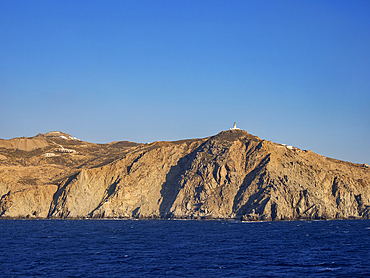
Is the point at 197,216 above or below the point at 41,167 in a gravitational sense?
below

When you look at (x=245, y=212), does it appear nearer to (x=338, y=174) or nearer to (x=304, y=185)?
(x=304, y=185)

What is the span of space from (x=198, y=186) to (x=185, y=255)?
282ft

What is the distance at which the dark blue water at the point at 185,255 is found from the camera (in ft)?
148

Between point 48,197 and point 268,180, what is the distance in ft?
268

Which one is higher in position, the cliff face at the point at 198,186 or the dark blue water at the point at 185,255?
the cliff face at the point at 198,186

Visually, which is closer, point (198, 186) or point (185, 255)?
point (185, 255)

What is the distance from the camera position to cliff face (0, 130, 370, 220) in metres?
134

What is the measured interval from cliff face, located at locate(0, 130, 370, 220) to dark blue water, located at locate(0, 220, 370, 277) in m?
51.5

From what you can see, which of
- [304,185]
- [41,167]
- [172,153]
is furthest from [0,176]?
[304,185]

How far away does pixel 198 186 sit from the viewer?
14300cm

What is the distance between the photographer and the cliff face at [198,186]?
13438cm

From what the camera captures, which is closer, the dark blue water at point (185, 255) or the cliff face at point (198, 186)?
the dark blue water at point (185, 255)

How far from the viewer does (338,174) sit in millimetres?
156625

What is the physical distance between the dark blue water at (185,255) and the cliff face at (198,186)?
51497 mm
